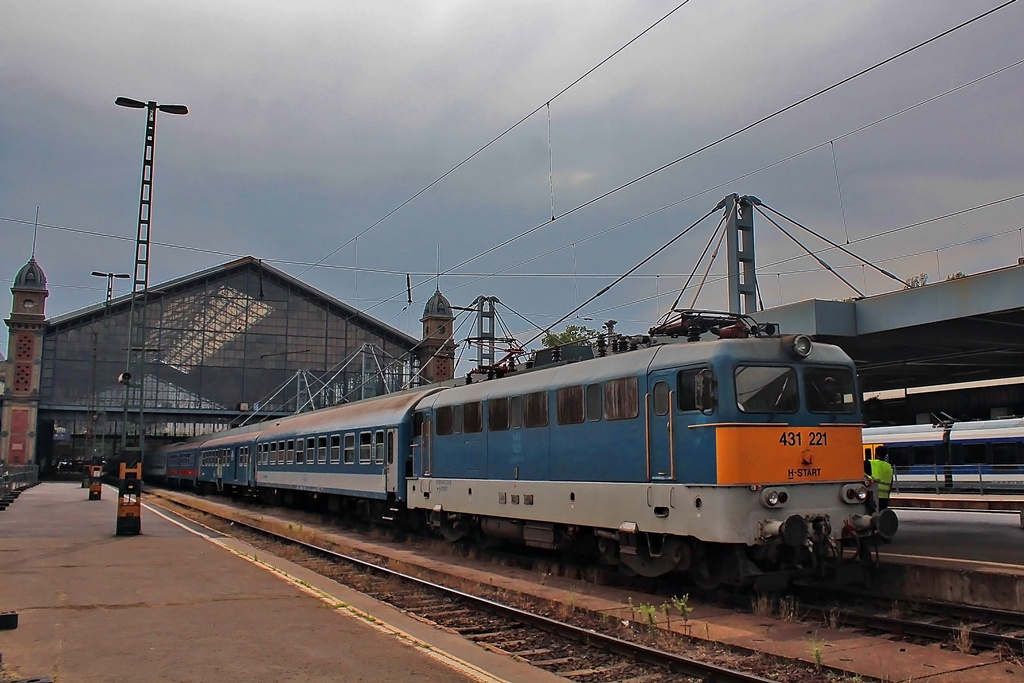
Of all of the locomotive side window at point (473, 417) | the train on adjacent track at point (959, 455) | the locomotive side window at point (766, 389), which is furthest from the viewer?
the train on adjacent track at point (959, 455)

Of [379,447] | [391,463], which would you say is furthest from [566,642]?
[379,447]

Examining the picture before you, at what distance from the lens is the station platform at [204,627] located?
8016 millimetres

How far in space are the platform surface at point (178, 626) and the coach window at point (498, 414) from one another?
4.70 metres

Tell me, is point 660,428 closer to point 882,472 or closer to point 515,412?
point 515,412

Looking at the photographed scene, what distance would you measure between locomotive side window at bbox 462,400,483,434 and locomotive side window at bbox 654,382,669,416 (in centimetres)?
539

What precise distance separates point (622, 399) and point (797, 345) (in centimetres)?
255

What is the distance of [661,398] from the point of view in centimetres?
1198

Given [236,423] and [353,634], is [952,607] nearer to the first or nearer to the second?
[353,634]

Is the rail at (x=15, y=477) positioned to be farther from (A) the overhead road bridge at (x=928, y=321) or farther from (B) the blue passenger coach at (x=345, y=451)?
(A) the overhead road bridge at (x=928, y=321)

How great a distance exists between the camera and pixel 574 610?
444 inches

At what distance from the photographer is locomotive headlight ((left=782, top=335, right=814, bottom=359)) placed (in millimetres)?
11852

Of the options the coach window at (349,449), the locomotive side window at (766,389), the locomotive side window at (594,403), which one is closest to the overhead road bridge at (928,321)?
the locomotive side window at (766,389)

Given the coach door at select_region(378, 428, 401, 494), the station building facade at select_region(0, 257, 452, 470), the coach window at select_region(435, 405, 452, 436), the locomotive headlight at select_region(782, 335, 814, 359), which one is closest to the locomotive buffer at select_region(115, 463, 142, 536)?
the coach door at select_region(378, 428, 401, 494)

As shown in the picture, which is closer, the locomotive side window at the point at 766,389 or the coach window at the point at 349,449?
the locomotive side window at the point at 766,389
